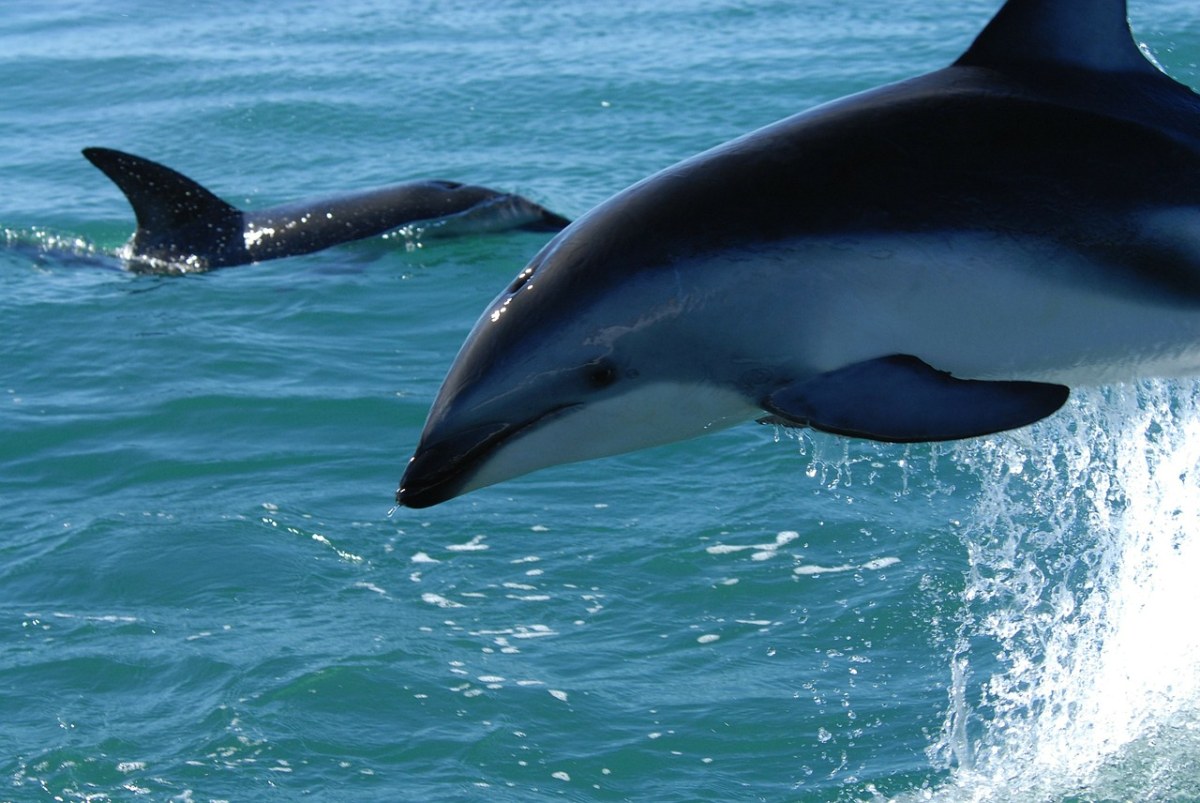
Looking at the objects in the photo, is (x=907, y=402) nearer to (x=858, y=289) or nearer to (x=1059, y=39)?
(x=858, y=289)

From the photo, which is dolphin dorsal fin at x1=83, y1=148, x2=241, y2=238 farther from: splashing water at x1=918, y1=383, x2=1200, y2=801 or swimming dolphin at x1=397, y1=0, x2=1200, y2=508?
swimming dolphin at x1=397, y1=0, x2=1200, y2=508

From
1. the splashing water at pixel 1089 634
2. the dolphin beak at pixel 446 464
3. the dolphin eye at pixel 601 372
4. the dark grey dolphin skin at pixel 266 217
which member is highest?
the dolphin eye at pixel 601 372

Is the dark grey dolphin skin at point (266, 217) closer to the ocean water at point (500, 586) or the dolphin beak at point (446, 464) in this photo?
the ocean water at point (500, 586)

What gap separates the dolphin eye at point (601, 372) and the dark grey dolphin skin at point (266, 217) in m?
10.2

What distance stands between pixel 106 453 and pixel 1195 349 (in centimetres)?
734

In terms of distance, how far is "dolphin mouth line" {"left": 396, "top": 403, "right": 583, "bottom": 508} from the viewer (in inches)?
185

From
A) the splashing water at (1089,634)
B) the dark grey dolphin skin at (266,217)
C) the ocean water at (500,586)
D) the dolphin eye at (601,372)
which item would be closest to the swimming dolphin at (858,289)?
the dolphin eye at (601,372)

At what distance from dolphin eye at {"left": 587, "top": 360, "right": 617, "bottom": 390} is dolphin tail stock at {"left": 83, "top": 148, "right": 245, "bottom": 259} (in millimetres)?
10403

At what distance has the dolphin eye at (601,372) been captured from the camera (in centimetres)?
477

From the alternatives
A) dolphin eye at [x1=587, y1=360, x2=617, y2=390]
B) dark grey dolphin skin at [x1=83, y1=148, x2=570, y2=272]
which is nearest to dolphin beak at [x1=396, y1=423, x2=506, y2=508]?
dolphin eye at [x1=587, y1=360, x2=617, y2=390]

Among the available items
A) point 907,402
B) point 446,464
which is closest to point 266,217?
point 446,464

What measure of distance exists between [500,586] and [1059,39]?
4.49 m

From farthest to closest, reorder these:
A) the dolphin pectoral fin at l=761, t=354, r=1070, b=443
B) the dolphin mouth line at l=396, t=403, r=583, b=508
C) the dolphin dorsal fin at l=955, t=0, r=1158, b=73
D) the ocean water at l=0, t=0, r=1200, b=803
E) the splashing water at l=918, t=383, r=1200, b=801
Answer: the ocean water at l=0, t=0, r=1200, b=803 < the splashing water at l=918, t=383, r=1200, b=801 < the dolphin dorsal fin at l=955, t=0, r=1158, b=73 < the dolphin mouth line at l=396, t=403, r=583, b=508 < the dolphin pectoral fin at l=761, t=354, r=1070, b=443

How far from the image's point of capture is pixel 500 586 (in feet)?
28.9
